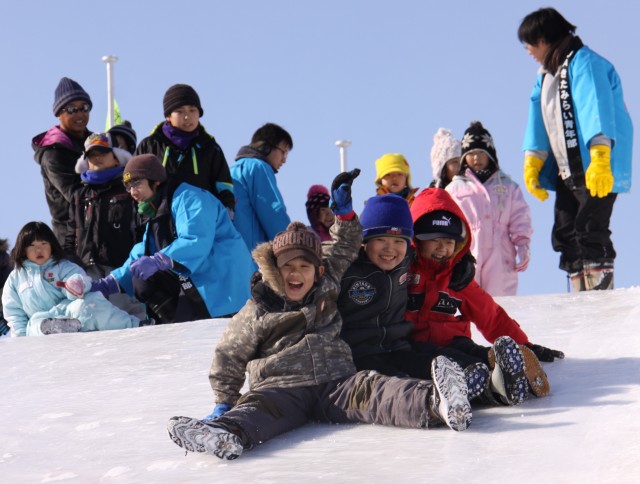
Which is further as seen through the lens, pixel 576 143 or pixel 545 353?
pixel 576 143

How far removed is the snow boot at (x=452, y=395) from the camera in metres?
4.10

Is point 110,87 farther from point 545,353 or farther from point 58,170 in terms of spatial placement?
point 545,353

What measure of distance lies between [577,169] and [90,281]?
323cm

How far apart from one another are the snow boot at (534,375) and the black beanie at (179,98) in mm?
3489

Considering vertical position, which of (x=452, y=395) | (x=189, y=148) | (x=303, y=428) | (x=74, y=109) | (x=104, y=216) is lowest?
(x=303, y=428)

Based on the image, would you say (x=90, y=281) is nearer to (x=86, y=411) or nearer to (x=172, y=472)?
(x=86, y=411)

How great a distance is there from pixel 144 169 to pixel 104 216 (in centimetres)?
67

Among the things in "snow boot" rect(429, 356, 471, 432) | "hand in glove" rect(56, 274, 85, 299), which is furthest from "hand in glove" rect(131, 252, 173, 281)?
"snow boot" rect(429, 356, 471, 432)

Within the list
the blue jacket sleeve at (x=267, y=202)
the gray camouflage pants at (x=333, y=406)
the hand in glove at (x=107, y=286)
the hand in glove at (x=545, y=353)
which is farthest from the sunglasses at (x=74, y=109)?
the gray camouflage pants at (x=333, y=406)

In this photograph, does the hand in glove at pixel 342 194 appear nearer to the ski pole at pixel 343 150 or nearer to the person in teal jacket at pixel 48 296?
the person in teal jacket at pixel 48 296

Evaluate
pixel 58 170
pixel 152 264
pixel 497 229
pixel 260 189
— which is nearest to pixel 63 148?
pixel 58 170

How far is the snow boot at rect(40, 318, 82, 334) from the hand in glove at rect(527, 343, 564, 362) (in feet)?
10.6

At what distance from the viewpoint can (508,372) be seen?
441 centimetres

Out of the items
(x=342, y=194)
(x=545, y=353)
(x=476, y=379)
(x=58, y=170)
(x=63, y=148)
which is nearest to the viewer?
(x=476, y=379)
